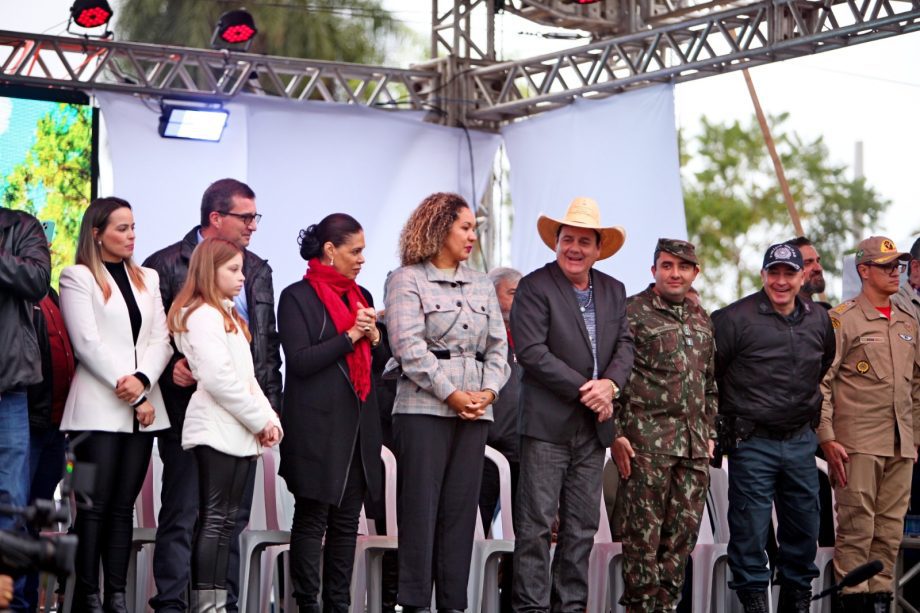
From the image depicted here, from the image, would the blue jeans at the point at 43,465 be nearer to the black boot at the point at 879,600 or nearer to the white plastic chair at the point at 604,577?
the white plastic chair at the point at 604,577

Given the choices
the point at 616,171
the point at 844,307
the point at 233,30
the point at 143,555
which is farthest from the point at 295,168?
the point at 844,307

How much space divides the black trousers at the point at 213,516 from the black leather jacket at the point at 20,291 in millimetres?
694

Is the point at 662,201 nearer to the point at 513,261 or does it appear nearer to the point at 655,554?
the point at 513,261

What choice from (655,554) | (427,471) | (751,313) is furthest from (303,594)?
(751,313)

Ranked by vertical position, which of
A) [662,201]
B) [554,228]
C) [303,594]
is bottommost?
[303,594]

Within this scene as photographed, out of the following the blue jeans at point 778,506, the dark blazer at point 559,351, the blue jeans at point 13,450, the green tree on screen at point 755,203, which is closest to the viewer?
the blue jeans at point 13,450

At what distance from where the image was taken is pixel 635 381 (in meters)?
5.72

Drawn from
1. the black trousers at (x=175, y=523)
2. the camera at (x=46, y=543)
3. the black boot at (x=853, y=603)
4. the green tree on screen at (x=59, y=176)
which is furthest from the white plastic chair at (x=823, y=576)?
the green tree on screen at (x=59, y=176)

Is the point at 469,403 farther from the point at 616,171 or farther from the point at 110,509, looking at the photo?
the point at 616,171

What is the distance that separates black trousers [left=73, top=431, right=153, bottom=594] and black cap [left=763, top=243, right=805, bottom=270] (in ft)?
9.49

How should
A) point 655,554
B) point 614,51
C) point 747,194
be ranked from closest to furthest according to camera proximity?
1. point 655,554
2. point 614,51
3. point 747,194

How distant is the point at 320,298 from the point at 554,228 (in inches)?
46.4

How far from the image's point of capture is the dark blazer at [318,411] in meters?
5.13

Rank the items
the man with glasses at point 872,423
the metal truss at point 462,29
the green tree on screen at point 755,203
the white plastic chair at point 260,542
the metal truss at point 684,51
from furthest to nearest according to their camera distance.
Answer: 1. the green tree on screen at point 755,203
2. the metal truss at point 462,29
3. the metal truss at point 684,51
4. the man with glasses at point 872,423
5. the white plastic chair at point 260,542
